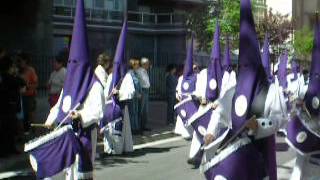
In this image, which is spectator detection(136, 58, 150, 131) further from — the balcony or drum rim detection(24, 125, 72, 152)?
the balcony

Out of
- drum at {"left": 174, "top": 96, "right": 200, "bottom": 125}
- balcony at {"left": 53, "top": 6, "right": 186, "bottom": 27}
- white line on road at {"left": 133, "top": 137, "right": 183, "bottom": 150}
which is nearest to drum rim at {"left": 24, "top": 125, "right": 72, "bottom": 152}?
drum at {"left": 174, "top": 96, "right": 200, "bottom": 125}

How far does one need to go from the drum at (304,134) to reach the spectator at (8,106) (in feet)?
18.0

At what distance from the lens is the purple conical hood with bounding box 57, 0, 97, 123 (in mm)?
6730

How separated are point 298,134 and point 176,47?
3925 centimetres

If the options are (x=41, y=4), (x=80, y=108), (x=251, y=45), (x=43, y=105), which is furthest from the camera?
(x=41, y=4)

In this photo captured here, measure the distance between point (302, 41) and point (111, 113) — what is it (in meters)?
28.8

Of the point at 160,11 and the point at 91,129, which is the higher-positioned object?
the point at 160,11

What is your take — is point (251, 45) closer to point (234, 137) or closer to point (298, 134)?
point (234, 137)

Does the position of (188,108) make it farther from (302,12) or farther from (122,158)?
(302,12)

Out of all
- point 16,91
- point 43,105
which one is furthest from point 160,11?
point 16,91

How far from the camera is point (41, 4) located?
90.6 feet

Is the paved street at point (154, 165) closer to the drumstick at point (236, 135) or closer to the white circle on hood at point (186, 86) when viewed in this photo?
the white circle on hood at point (186, 86)

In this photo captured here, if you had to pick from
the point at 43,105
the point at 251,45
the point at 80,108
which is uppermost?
the point at 251,45

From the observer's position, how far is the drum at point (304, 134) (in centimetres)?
775
